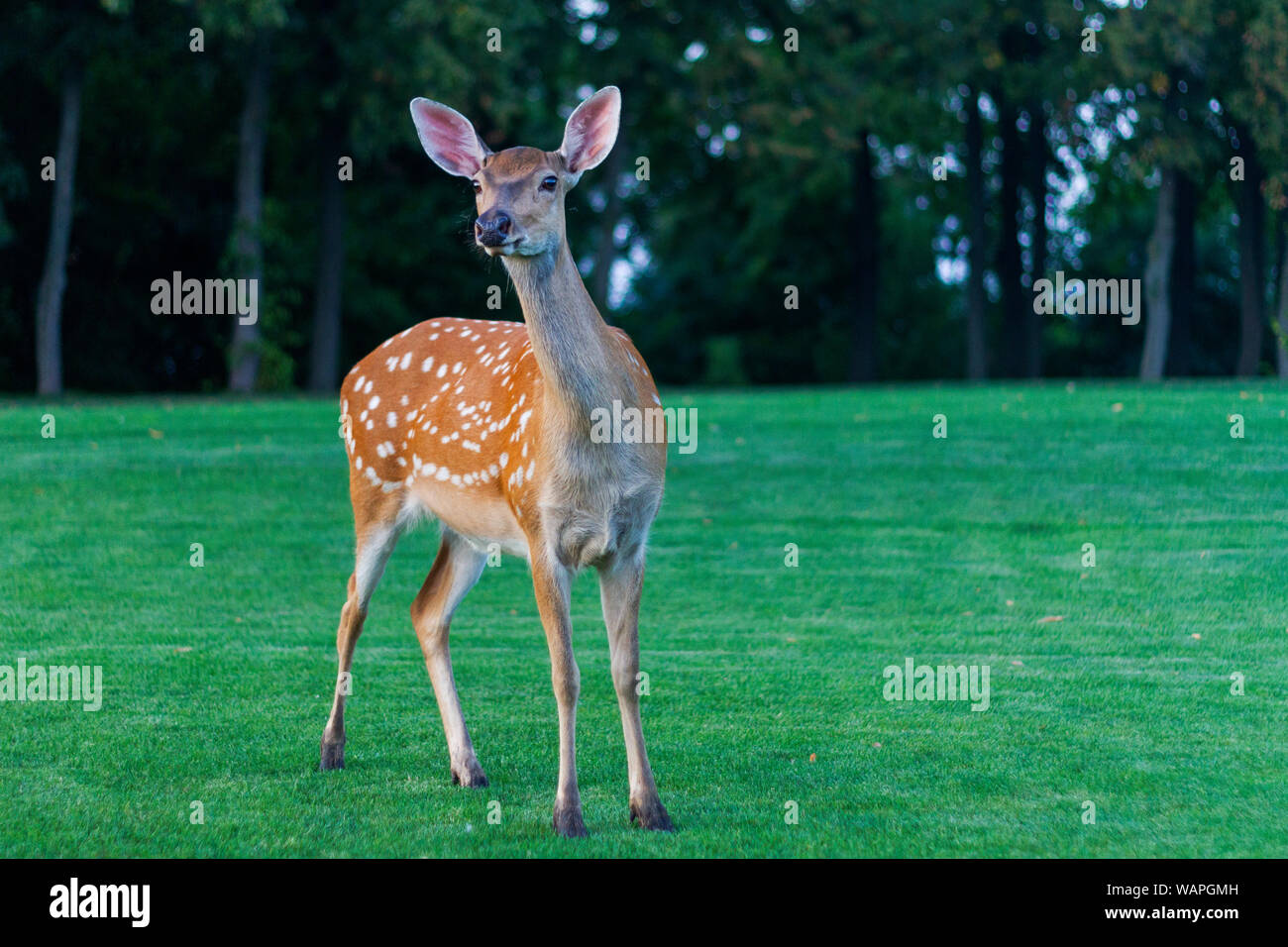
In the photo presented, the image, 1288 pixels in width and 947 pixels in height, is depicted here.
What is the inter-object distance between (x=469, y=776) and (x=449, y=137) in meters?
2.74

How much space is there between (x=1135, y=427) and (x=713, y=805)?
14388mm

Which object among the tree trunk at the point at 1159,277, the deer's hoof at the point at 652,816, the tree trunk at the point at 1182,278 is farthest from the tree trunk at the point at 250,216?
the deer's hoof at the point at 652,816

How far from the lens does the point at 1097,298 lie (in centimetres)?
4694

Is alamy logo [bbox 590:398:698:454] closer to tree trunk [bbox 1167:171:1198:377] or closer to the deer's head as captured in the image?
the deer's head

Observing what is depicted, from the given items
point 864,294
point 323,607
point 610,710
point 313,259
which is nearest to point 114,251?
point 313,259

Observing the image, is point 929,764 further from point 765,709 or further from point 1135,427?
point 1135,427

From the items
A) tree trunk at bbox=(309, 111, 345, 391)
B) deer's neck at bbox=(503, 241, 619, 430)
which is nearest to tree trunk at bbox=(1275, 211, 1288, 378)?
tree trunk at bbox=(309, 111, 345, 391)

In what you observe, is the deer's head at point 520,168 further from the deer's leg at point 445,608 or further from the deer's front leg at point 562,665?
→ the deer's leg at point 445,608

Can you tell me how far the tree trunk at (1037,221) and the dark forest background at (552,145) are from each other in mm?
73

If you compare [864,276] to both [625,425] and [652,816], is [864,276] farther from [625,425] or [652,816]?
[652,816]

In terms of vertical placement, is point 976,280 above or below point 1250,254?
below

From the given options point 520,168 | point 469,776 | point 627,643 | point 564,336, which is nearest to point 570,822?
point 627,643

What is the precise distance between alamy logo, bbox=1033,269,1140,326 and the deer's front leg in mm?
34515

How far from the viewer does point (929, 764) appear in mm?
8188
